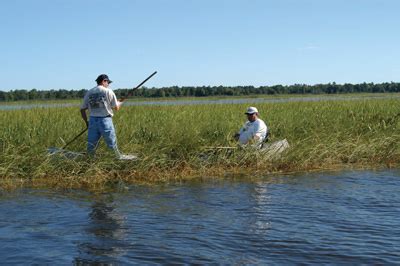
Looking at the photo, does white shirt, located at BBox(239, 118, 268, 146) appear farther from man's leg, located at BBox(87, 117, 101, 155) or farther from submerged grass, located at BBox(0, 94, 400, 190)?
man's leg, located at BBox(87, 117, 101, 155)

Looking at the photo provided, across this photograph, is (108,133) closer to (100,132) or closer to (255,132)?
(100,132)

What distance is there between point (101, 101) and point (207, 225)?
153 inches

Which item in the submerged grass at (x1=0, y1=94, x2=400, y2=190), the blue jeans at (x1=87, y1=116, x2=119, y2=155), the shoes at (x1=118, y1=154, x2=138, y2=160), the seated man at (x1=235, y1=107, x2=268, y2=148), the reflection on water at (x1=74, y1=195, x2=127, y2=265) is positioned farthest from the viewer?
the seated man at (x1=235, y1=107, x2=268, y2=148)

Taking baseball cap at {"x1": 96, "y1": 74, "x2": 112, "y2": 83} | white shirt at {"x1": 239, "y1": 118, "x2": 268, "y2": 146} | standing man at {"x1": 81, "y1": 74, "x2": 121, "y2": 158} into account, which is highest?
baseball cap at {"x1": 96, "y1": 74, "x2": 112, "y2": 83}

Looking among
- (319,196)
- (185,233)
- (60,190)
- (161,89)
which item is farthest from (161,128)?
(161,89)

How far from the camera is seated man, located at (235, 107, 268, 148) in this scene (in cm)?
1094

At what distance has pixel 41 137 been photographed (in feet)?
34.3

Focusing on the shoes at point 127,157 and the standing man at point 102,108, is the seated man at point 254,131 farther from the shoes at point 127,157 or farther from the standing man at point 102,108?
the standing man at point 102,108

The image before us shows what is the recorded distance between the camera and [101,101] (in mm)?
9492

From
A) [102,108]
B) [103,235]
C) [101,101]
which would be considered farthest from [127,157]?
[103,235]

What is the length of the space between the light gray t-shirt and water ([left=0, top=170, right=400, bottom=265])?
1642 mm

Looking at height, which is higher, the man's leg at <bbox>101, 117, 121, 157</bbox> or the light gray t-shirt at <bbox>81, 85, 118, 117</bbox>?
the light gray t-shirt at <bbox>81, 85, 118, 117</bbox>

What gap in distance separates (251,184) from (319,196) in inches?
58.6

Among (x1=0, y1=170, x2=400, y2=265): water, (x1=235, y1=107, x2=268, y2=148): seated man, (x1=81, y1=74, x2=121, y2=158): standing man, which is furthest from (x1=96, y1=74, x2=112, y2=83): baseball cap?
(x1=235, y1=107, x2=268, y2=148): seated man
